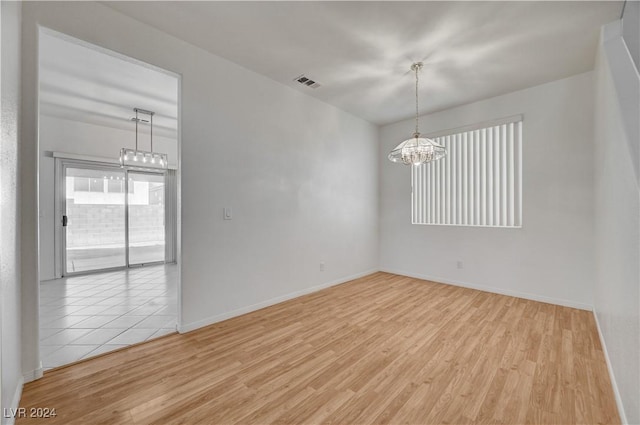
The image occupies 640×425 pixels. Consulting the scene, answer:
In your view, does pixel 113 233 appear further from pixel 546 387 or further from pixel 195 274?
pixel 546 387

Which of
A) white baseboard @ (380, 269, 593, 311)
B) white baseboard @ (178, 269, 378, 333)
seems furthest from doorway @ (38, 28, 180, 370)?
white baseboard @ (380, 269, 593, 311)

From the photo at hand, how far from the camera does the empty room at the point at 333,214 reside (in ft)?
5.45

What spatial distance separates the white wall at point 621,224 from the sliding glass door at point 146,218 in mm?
7244

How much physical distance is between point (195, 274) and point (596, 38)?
4615 millimetres

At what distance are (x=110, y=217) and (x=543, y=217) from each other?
763 centimetres

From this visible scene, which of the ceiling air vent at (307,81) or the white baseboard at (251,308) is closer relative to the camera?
the white baseboard at (251,308)

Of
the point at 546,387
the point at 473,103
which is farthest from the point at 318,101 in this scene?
the point at 546,387

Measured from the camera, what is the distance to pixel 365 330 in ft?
8.64

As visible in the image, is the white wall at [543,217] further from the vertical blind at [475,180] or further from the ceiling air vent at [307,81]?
the ceiling air vent at [307,81]

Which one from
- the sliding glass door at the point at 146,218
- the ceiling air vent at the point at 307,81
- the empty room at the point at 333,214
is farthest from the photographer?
the sliding glass door at the point at 146,218

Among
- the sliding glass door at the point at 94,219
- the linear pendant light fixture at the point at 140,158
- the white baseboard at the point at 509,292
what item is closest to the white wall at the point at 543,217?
the white baseboard at the point at 509,292

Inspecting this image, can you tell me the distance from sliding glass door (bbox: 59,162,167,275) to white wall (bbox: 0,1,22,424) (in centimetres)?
422

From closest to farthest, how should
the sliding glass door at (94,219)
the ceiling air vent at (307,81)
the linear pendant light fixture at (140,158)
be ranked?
the ceiling air vent at (307,81) → the linear pendant light fixture at (140,158) → the sliding glass door at (94,219)

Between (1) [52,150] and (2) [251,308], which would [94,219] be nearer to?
(1) [52,150]
